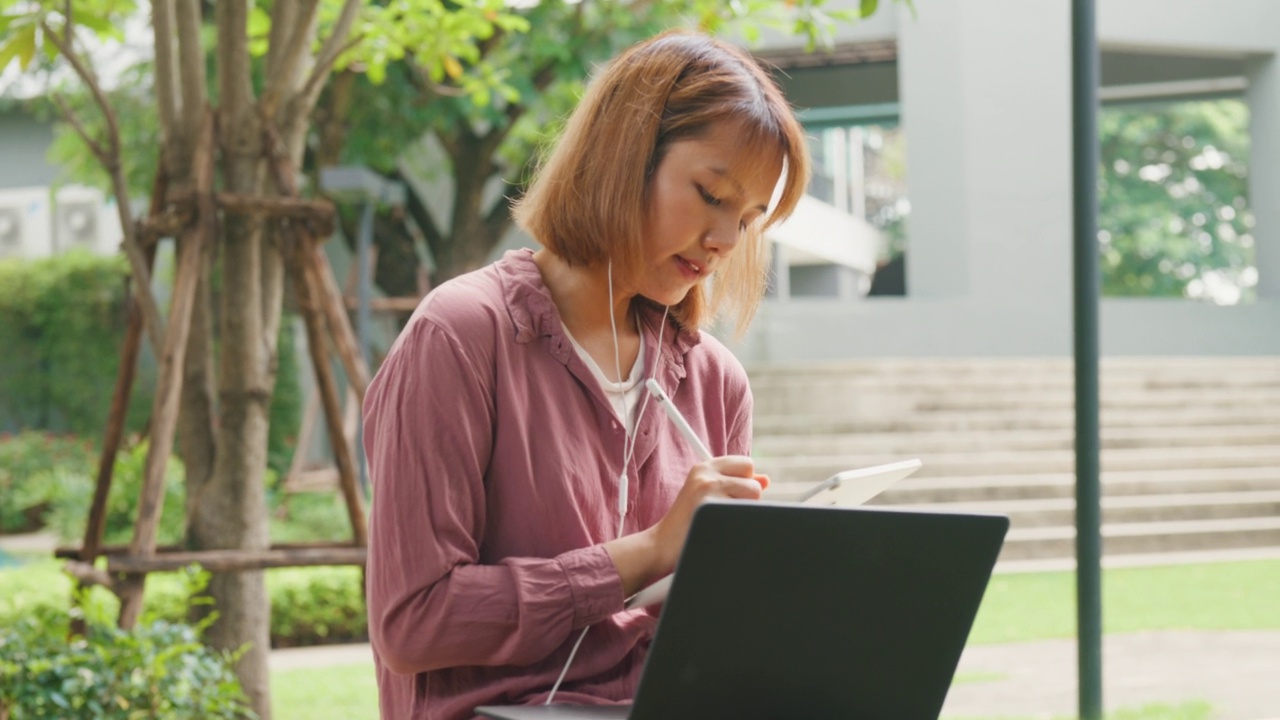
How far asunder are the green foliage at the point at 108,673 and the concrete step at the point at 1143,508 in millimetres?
6375

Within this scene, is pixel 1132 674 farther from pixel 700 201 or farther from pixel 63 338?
pixel 63 338

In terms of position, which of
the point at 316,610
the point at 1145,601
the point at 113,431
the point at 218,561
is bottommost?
the point at 1145,601

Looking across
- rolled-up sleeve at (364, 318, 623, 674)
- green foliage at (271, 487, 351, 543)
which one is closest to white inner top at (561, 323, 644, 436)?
rolled-up sleeve at (364, 318, 623, 674)

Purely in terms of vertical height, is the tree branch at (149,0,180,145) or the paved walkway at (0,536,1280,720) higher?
the tree branch at (149,0,180,145)

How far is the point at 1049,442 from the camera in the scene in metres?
10.7

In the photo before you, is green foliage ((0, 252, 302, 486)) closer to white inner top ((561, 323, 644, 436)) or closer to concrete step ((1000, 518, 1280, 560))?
concrete step ((1000, 518, 1280, 560))

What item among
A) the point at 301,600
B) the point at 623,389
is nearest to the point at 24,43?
the point at 623,389

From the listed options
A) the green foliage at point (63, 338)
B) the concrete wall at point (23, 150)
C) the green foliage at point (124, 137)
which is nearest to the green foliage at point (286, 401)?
the green foliage at point (63, 338)

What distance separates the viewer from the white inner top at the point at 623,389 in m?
1.88

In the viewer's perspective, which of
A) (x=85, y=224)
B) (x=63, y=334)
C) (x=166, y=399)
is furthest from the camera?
(x=85, y=224)

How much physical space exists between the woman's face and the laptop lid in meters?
0.51

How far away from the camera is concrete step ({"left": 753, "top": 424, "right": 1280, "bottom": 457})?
414 inches

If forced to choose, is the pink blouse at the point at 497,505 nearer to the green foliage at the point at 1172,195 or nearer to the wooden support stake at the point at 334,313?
the wooden support stake at the point at 334,313

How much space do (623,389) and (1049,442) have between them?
931 centimetres
